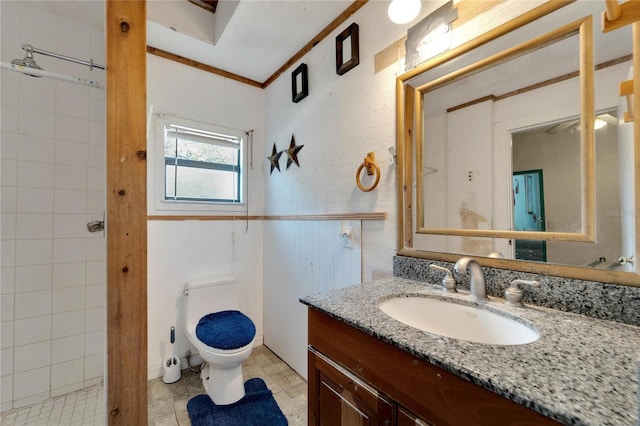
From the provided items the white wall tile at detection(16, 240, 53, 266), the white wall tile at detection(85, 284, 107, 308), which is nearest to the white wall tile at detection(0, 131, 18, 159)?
the white wall tile at detection(16, 240, 53, 266)

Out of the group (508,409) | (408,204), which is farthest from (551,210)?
(508,409)

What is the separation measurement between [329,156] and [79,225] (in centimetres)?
176

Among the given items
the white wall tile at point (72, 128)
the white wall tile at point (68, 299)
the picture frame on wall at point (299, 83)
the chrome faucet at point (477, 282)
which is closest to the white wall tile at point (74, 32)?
the white wall tile at point (72, 128)

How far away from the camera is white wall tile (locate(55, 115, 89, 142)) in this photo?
70.4 inches

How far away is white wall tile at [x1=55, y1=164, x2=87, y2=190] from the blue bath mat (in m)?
1.63

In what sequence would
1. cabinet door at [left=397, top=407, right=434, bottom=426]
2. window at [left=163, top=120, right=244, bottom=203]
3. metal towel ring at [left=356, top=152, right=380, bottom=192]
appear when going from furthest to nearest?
window at [left=163, top=120, right=244, bottom=203] < metal towel ring at [left=356, top=152, right=380, bottom=192] < cabinet door at [left=397, top=407, right=434, bottom=426]

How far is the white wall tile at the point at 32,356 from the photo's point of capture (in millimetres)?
1658

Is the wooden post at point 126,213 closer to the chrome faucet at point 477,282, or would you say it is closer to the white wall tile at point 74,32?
the chrome faucet at point 477,282

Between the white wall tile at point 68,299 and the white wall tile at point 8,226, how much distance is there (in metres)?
0.42

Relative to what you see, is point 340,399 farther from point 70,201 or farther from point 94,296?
point 70,201

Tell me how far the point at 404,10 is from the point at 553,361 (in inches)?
56.3

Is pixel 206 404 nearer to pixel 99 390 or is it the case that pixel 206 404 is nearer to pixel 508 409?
pixel 99 390

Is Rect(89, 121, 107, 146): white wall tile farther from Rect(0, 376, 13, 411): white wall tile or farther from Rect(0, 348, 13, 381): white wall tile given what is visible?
Rect(0, 376, 13, 411): white wall tile

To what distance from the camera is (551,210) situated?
0.92 meters
